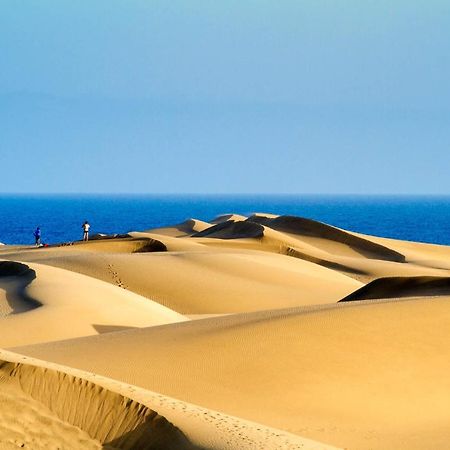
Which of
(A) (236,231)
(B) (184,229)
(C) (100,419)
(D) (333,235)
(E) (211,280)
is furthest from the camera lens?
(B) (184,229)

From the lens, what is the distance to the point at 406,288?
18422 millimetres

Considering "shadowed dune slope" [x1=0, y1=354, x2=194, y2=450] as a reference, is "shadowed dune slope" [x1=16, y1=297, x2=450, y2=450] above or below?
below

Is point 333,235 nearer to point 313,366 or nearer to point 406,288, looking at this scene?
point 406,288

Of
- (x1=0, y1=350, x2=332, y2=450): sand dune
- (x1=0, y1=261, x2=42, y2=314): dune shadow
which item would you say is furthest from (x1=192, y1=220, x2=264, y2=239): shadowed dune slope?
(x1=0, y1=350, x2=332, y2=450): sand dune

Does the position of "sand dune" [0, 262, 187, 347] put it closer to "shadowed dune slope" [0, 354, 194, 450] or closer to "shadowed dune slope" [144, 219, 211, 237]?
"shadowed dune slope" [0, 354, 194, 450]

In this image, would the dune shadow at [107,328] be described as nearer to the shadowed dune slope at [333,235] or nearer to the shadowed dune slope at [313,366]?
the shadowed dune slope at [313,366]

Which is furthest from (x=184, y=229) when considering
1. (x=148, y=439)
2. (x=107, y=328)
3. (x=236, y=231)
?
(x=148, y=439)

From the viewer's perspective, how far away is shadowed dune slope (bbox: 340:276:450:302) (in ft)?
57.8

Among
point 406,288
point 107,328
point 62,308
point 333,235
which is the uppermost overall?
point 406,288

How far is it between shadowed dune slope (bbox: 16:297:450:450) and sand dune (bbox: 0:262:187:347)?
7.43 feet

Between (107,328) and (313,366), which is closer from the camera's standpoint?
(313,366)

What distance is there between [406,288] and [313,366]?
24.8ft

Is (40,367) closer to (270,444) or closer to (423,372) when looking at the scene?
(270,444)

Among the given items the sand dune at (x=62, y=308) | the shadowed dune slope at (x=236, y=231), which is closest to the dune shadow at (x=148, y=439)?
the sand dune at (x=62, y=308)
